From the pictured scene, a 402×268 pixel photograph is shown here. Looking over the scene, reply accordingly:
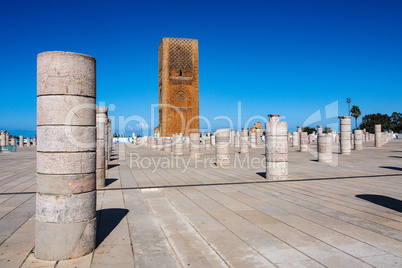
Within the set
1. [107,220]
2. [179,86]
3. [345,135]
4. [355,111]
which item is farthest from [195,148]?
[355,111]

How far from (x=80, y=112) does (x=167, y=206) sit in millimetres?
2752

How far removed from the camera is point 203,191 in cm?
727

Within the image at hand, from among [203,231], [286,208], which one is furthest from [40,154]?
[286,208]

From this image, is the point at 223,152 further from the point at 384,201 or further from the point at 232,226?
the point at 232,226

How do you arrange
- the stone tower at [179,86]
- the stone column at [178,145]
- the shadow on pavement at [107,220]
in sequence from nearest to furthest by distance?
the shadow on pavement at [107,220], the stone column at [178,145], the stone tower at [179,86]

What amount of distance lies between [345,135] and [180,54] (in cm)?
3581

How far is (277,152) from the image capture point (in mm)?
9109

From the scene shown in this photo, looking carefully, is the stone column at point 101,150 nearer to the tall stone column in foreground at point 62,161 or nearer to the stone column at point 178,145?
the tall stone column in foreground at point 62,161

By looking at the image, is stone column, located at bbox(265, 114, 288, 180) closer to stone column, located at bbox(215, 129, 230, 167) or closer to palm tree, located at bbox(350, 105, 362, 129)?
stone column, located at bbox(215, 129, 230, 167)

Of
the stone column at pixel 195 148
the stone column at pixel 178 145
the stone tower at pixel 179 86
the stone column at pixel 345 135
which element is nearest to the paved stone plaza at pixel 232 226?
the stone column at pixel 195 148

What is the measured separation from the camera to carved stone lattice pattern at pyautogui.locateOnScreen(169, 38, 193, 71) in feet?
166

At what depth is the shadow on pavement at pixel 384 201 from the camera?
5.54 meters

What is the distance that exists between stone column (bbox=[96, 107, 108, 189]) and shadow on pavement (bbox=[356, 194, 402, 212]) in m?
5.74

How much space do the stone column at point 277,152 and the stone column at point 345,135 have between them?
1161 centimetres
